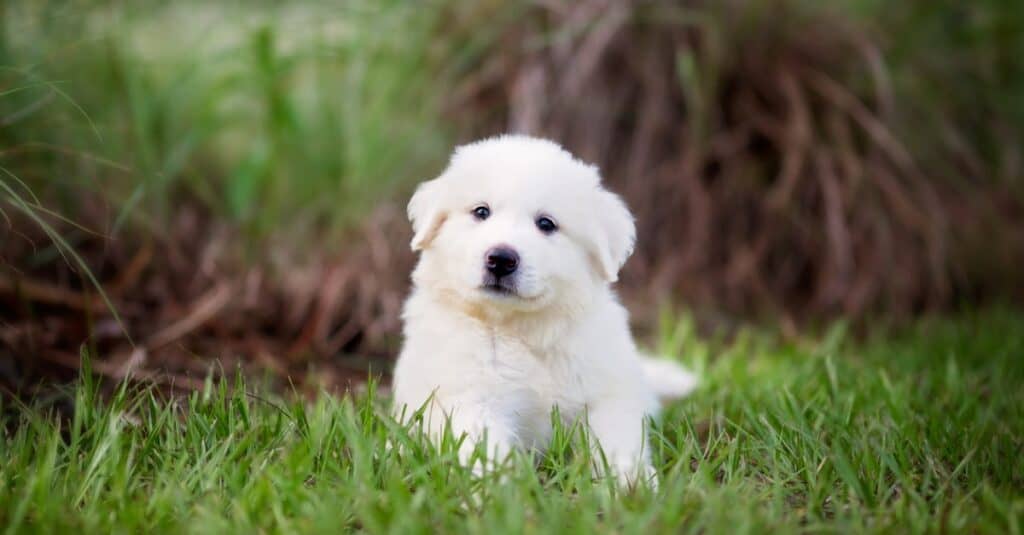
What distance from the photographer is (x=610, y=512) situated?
2.11m

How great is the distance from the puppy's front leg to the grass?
7cm

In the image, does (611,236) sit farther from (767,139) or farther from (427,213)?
(767,139)

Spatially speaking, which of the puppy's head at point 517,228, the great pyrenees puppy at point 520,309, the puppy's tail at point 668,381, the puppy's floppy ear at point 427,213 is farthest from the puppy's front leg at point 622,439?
the puppy's tail at point 668,381

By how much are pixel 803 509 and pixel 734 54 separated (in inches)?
141

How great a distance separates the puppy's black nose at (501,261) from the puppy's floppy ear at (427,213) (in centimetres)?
31

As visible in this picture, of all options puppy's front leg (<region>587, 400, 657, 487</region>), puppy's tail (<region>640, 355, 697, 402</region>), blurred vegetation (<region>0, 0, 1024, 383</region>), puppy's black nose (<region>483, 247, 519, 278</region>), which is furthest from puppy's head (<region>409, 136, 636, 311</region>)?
blurred vegetation (<region>0, 0, 1024, 383</region>)

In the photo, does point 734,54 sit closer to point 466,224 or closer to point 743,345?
point 743,345

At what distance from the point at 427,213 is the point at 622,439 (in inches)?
33.3

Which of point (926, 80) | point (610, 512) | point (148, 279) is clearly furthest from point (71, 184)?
point (926, 80)

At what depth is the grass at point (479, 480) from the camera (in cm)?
206

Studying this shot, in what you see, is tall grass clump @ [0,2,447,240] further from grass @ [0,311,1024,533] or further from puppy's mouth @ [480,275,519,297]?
puppy's mouth @ [480,275,519,297]

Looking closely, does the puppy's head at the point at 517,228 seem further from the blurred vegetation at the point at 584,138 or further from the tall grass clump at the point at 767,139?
the tall grass clump at the point at 767,139

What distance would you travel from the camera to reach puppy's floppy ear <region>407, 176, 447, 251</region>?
106 inches

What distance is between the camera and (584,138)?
5.23 m
